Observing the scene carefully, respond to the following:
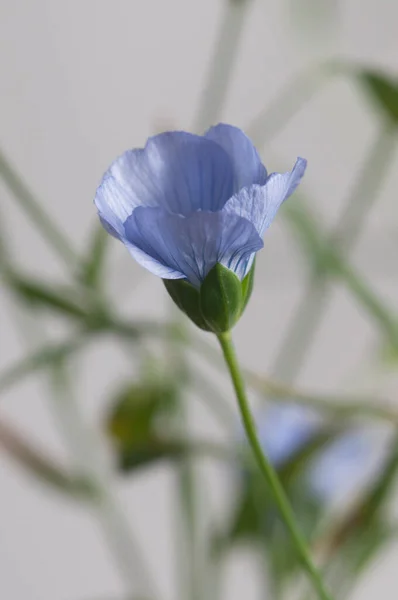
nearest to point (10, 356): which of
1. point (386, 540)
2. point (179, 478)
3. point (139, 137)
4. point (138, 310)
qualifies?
point (138, 310)

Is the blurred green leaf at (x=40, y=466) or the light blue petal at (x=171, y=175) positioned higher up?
the light blue petal at (x=171, y=175)

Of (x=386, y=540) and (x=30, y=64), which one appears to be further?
(x=30, y=64)

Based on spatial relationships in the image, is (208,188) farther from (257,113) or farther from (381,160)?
(257,113)

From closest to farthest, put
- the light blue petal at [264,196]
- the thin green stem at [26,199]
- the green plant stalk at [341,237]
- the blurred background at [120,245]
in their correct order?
1. the light blue petal at [264,196]
2. the thin green stem at [26,199]
3. the green plant stalk at [341,237]
4. the blurred background at [120,245]

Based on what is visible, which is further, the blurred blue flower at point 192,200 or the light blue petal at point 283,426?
the light blue petal at point 283,426

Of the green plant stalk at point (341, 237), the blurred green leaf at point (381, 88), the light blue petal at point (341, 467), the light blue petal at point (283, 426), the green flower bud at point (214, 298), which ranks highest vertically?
the blurred green leaf at point (381, 88)

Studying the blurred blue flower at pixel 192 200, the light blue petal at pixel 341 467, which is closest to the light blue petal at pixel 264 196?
the blurred blue flower at pixel 192 200

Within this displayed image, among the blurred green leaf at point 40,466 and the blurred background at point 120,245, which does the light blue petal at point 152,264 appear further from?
the blurred background at point 120,245

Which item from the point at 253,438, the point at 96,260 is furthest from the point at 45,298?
the point at 253,438
